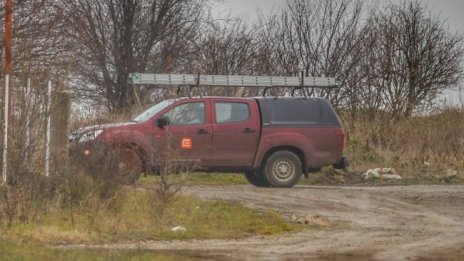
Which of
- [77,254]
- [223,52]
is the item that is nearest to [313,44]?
[223,52]

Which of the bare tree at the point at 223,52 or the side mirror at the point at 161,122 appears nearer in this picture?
the side mirror at the point at 161,122

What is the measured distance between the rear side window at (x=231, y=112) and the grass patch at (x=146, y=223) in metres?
3.75

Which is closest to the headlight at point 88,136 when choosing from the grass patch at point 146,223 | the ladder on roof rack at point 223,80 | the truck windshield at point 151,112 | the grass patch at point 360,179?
the grass patch at point 146,223

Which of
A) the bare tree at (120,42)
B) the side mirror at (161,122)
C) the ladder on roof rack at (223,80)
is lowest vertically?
the side mirror at (161,122)

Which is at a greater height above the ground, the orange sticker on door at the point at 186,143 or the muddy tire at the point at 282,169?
the orange sticker on door at the point at 186,143

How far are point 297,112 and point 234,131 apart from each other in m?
1.48

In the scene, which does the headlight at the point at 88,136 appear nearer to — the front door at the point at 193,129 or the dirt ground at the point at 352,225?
the dirt ground at the point at 352,225

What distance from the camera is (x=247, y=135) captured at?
2041cm

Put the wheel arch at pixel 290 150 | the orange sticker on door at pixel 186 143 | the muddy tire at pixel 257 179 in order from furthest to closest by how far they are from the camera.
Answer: the muddy tire at pixel 257 179, the wheel arch at pixel 290 150, the orange sticker on door at pixel 186 143

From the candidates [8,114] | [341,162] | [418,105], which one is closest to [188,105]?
[341,162]

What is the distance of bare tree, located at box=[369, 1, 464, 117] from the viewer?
121 ft

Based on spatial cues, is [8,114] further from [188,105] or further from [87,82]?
[87,82]

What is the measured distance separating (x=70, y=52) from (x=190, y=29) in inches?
473

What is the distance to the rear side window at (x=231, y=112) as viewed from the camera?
66.4 feet
